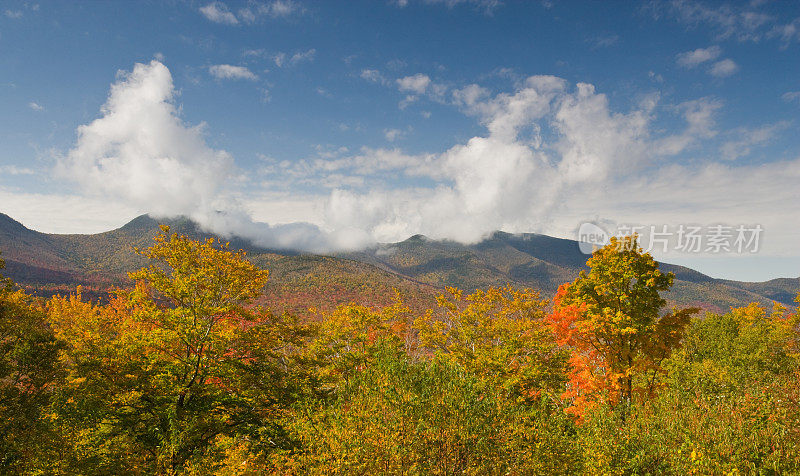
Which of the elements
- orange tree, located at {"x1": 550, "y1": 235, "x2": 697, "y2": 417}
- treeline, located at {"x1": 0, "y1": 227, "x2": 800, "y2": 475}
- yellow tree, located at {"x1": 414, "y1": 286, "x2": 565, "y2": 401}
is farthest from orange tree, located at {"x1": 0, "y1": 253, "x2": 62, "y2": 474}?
orange tree, located at {"x1": 550, "y1": 235, "x2": 697, "y2": 417}

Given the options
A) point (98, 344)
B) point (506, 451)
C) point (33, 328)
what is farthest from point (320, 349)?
point (506, 451)

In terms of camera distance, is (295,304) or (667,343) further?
(295,304)

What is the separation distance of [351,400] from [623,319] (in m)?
15.9

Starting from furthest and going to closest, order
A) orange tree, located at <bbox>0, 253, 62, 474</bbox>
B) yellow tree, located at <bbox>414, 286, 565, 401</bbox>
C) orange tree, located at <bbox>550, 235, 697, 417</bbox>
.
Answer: yellow tree, located at <bbox>414, 286, 565, 401</bbox>, orange tree, located at <bbox>550, 235, 697, 417</bbox>, orange tree, located at <bbox>0, 253, 62, 474</bbox>

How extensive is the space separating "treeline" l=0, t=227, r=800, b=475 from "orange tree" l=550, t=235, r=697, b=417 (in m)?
0.10

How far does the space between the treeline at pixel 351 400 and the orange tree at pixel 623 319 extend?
0.10 metres

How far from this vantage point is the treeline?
38.8 feet

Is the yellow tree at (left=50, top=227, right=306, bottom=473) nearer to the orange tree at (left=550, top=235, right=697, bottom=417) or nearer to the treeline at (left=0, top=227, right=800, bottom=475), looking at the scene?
the treeline at (left=0, top=227, right=800, bottom=475)

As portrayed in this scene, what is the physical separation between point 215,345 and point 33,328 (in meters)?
13.4

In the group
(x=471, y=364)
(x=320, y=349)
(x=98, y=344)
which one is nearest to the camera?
(x=98, y=344)

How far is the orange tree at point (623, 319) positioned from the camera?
20406 mm

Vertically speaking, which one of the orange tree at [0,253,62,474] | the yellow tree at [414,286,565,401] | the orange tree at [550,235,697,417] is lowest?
the orange tree at [0,253,62,474]

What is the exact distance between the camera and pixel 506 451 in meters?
12.0

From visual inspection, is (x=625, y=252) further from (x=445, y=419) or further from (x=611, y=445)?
(x=445, y=419)
